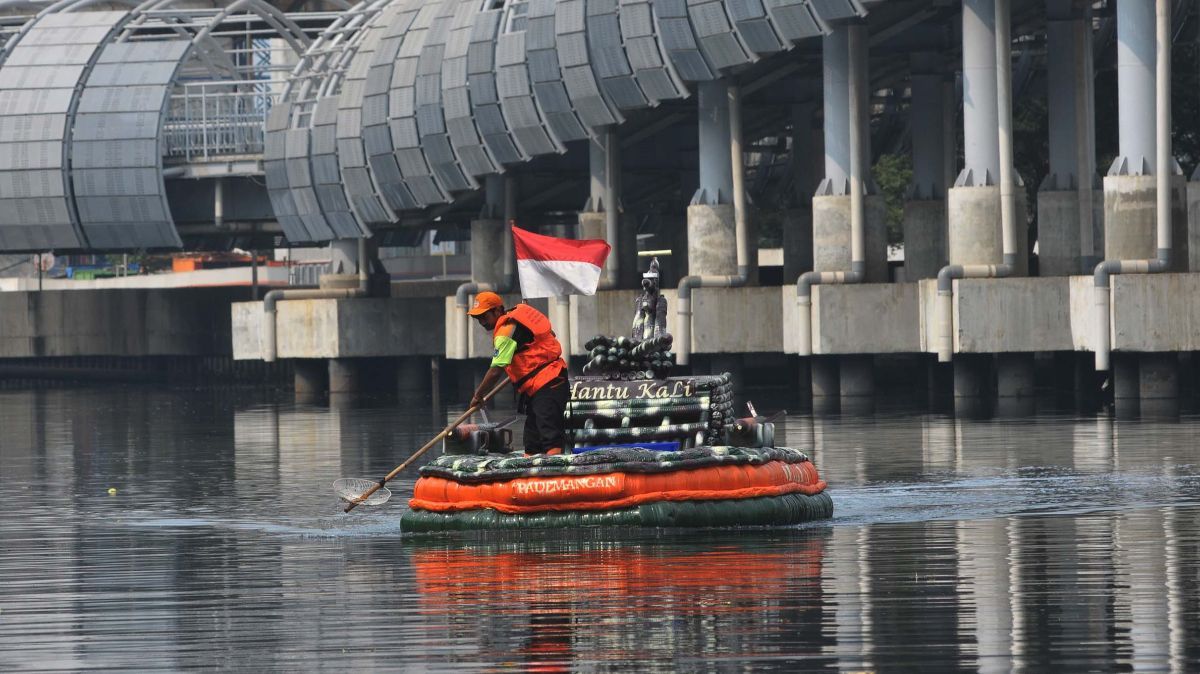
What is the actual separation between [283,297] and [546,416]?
6449 centimetres

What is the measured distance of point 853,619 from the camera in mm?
20703

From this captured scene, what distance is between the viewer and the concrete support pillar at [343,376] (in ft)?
301

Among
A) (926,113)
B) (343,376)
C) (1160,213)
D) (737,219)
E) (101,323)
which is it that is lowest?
(343,376)

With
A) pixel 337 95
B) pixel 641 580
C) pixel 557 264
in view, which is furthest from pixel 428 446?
pixel 337 95

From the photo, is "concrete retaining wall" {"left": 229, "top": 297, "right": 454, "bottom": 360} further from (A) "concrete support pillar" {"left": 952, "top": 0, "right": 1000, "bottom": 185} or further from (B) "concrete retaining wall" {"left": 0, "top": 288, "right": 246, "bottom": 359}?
(A) "concrete support pillar" {"left": 952, "top": 0, "right": 1000, "bottom": 185}

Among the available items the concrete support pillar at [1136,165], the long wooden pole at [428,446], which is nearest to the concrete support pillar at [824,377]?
the concrete support pillar at [1136,165]

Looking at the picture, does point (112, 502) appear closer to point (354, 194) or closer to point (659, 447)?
point (659, 447)

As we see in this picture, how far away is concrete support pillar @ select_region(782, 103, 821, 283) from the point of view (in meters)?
88.2

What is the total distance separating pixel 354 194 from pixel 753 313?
21445 millimetres

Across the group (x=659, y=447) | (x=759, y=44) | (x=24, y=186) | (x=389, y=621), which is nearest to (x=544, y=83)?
(x=759, y=44)

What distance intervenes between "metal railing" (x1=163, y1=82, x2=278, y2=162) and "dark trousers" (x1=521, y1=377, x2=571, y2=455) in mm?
70801

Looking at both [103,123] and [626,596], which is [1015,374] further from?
[103,123]

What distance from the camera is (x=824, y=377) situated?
236 feet

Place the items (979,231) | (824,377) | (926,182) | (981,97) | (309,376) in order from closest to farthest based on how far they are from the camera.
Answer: (979,231) < (981,97) < (824,377) < (926,182) < (309,376)
